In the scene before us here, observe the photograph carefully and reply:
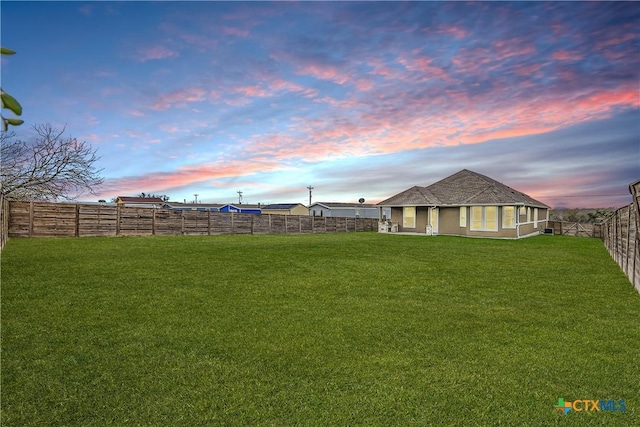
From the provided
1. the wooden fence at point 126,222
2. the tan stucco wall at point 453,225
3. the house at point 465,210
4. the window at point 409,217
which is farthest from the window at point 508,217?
the wooden fence at point 126,222

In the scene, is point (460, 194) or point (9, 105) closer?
point (9, 105)

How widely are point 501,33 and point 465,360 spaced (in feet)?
44.8

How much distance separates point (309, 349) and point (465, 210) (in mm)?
28457

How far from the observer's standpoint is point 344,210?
6106 cm

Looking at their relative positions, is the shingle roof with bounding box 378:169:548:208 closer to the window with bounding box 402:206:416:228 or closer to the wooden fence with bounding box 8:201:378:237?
the window with bounding box 402:206:416:228

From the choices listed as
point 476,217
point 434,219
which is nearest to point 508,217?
point 476,217

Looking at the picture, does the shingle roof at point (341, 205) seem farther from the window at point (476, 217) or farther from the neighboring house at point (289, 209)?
the window at point (476, 217)

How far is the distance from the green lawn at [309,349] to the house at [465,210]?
19477 millimetres

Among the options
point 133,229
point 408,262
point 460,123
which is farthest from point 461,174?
point 133,229

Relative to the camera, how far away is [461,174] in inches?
1428

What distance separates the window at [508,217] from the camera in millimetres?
27875

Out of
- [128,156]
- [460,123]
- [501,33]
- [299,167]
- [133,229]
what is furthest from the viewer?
[299,167]

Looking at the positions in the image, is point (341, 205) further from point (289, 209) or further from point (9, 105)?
point (9, 105)

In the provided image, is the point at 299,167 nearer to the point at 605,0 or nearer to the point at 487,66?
the point at 487,66
